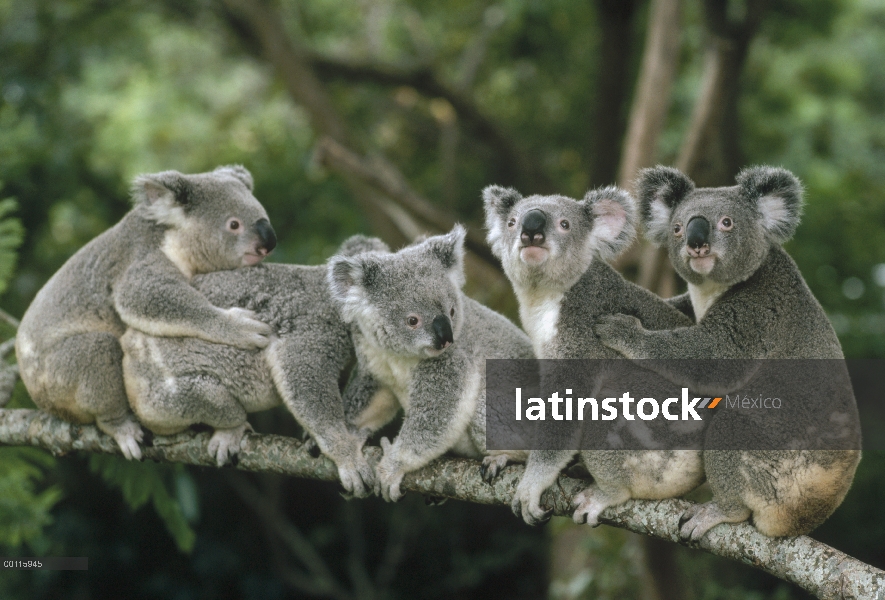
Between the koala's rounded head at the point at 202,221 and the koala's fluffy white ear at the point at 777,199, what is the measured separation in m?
2.09

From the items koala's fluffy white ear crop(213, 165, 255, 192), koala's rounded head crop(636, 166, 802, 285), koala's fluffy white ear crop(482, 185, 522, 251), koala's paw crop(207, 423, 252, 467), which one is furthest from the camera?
koala's fluffy white ear crop(213, 165, 255, 192)

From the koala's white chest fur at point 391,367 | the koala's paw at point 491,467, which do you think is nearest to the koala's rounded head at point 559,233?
the koala's white chest fur at point 391,367

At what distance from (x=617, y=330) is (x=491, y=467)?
30.0 inches

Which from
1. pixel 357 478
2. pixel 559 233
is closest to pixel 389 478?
pixel 357 478

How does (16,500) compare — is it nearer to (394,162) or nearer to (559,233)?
(559,233)

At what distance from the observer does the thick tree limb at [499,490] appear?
247 centimetres

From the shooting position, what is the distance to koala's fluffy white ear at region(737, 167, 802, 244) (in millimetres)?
2871

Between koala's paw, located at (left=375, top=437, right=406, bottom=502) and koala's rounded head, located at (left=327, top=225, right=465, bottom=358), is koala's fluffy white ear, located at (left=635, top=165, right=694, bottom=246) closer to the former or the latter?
koala's rounded head, located at (left=327, top=225, right=465, bottom=358)

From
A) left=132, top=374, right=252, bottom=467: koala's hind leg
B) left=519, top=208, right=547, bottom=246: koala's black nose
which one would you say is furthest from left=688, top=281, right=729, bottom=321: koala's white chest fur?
left=132, top=374, right=252, bottom=467: koala's hind leg

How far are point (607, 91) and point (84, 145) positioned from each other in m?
6.01

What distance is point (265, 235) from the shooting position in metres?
3.52

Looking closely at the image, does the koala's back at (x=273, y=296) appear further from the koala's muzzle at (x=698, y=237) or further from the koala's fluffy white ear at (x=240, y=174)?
the koala's muzzle at (x=698, y=237)

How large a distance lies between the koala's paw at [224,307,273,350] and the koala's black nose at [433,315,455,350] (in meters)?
0.83

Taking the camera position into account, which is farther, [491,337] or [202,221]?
[202,221]
